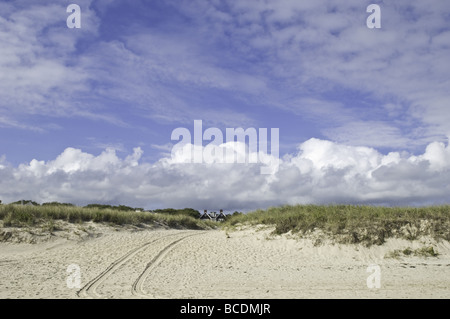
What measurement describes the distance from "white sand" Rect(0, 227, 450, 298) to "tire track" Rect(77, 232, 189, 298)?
30 mm

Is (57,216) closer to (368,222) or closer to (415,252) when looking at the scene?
(368,222)

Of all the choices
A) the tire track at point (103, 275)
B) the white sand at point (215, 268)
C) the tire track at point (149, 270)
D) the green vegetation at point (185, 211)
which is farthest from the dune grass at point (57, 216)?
the green vegetation at point (185, 211)

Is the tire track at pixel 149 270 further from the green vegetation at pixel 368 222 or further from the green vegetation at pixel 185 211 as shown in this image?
the green vegetation at pixel 185 211

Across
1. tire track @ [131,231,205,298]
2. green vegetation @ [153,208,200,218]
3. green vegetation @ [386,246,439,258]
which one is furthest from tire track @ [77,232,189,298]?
green vegetation @ [153,208,200,218]

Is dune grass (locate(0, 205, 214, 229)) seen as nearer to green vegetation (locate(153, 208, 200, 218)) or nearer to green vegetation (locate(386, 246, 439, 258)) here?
green vegetation (locate(386, 246, 439, 258))

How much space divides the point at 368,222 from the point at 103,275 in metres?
12.1

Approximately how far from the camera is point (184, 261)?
15570mm

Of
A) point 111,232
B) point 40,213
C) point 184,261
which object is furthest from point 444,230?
point 40,213

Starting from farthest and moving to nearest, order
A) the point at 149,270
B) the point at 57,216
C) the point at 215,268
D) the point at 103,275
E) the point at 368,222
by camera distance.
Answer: the point at 57,216 < the point at 368,222 < the point at 215,268 < the point at 149,270 < the point at 103,275

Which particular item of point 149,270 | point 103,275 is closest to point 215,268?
point 149,270

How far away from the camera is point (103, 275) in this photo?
43.3ft

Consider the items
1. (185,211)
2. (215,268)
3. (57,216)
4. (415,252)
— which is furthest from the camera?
(185,211)
